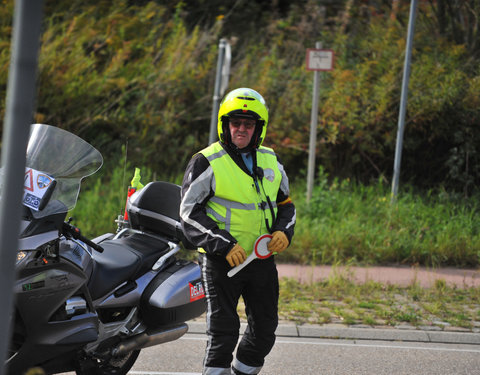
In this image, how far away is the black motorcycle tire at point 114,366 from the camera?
3.63 meters

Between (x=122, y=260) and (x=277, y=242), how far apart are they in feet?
3.23

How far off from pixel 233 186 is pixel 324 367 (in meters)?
1.82

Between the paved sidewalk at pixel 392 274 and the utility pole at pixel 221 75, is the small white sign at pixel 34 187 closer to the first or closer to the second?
the paved sidewalk at pixel 392 274

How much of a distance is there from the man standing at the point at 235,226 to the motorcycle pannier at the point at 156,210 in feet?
2.15

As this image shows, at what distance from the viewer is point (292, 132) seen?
33.7 feet

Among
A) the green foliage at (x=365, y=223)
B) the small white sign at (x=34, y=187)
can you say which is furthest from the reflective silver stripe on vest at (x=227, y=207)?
the green foliage at (x=365, y=223)

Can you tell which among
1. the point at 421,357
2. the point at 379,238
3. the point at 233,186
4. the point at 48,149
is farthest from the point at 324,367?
the point at 379,238

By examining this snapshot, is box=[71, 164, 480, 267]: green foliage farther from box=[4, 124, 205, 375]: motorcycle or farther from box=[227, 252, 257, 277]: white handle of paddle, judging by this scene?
box=[227, 252, 257, 277]: white handle of paddle

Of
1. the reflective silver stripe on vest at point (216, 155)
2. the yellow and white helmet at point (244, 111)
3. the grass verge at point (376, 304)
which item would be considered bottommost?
the grass verge at point (376, 304)

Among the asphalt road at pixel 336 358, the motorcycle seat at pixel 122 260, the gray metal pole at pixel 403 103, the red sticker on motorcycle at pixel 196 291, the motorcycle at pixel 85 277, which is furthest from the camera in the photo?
the gray metal pole at pixel 403 103

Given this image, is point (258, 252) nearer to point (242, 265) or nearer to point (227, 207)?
point (242, 265)

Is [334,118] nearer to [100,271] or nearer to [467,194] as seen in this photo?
[467,194]

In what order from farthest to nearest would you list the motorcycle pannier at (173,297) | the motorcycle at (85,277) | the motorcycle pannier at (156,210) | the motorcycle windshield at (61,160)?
the motorcycle pannier at (156,210)
the motorcycle pannier at (173,297)
the motorcycle windshield at (61,160)
the motorcycle at (85,277)

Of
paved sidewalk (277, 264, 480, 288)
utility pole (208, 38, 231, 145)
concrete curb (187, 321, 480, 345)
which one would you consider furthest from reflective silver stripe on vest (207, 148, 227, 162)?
utility pole (208, 38, 231, 145)
